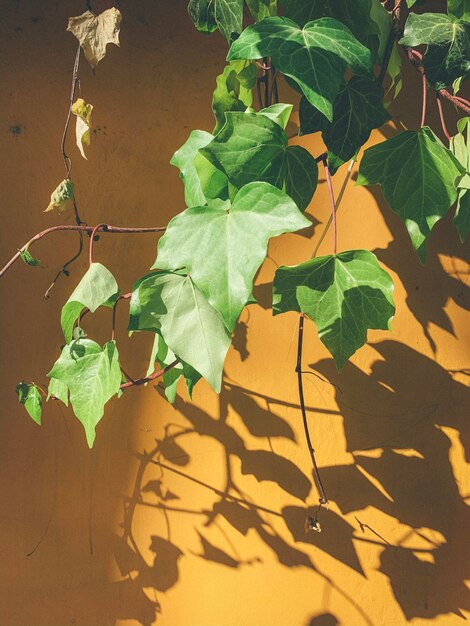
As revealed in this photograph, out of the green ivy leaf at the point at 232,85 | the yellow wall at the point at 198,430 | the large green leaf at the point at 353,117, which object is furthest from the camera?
the yellow wall at the point at 198,430

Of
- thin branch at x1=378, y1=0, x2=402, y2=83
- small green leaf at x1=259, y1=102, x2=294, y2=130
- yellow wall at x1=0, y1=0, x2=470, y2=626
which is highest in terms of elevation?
thin branch at x1=378, y1=0, x2=402, y2=83

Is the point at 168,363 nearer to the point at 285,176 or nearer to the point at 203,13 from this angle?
the point at 285,176

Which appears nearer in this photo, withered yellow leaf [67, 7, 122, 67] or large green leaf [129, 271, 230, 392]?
large green leaf [129, 271, 230, 392]

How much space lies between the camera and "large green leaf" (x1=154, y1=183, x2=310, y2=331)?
614 mm

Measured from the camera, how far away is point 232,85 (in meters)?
0.83

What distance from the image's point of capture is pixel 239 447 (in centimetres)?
108

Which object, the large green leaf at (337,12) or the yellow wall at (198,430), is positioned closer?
the large green leaf at (337,12)

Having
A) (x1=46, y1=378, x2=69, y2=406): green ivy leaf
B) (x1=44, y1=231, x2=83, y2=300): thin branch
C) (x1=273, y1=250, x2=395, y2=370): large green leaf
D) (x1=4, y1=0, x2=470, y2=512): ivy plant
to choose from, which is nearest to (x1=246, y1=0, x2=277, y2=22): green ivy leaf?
(x1=4, y1=0, x2=470, y2=512): ivy plant

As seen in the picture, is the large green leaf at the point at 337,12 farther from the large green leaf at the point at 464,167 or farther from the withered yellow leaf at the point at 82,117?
the withered yellow leaf at the point at 82,117

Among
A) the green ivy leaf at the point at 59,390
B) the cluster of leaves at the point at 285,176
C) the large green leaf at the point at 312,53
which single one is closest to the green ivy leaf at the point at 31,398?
the green ivy leaf at the point at 59,390

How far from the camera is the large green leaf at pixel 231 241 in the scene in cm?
61

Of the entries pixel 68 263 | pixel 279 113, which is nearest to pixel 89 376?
pixel 68 263

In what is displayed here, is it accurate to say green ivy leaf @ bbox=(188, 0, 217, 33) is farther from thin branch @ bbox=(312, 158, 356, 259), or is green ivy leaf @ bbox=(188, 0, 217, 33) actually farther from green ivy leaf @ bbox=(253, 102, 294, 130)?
thin branch @ bbox=(312, 158, 356, 259)

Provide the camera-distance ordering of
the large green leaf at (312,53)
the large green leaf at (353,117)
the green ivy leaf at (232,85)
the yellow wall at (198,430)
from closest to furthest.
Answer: the large green leaf at (312,53), the large green leaf at (353,117), the green ivy leaf at (232,85), the yellow wall at (198,430)
